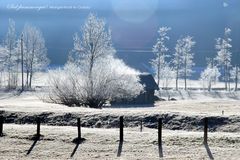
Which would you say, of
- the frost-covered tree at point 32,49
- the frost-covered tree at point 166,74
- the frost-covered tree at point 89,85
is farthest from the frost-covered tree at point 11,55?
the frost-covered tree at point 89,85

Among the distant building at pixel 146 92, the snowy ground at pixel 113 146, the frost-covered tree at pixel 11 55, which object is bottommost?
the snowy ground at pixel 113 146

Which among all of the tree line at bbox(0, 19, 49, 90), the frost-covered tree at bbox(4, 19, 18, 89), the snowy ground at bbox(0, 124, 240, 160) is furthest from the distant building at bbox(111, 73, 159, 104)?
the snowy ground at bbox(0, 124, 240, 160)

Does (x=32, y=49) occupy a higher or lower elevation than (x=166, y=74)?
higher

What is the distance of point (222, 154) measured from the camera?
17969 millimetres

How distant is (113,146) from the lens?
19312 mm

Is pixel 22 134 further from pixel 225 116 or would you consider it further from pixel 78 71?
pixel 78 71

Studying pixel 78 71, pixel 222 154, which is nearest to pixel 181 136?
pixel 222 154

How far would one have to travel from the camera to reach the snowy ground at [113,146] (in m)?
18.0

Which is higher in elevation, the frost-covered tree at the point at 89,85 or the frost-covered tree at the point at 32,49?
the frost-covered tree at the point at 32,49

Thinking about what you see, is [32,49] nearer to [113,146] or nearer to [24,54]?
[24,54]

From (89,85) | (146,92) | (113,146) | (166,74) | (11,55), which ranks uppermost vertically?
(11,55)

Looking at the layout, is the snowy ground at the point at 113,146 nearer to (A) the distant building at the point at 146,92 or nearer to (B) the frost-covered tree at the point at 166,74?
(A) the distant building at the point at 146,92

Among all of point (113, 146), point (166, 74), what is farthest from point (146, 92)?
point (113, 146)

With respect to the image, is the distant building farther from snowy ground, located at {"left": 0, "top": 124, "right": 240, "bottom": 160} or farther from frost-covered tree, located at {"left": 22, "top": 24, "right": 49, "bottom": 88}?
snowy ground, located at {"left": 0, "top": 124, "right": 240, "bottom": 160}
